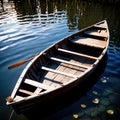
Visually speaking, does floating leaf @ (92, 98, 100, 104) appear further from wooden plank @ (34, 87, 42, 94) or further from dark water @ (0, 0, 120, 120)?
wooden plank @ (34, 87, 42, 94)

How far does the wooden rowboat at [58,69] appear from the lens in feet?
24.1

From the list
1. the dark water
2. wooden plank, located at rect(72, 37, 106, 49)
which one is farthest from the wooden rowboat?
the dark water

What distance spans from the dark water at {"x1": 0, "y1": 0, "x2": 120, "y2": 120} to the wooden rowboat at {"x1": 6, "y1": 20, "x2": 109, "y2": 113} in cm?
99

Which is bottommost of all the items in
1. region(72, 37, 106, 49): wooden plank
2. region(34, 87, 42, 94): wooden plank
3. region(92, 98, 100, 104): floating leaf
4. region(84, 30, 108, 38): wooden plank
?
region(92, 98, 100, 104): floating leaf

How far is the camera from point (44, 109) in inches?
328

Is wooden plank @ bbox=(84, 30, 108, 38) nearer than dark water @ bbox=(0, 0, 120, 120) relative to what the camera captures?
No

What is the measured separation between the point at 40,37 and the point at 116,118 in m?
10.4

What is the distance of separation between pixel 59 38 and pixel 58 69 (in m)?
6.50

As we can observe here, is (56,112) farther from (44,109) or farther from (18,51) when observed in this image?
(18,51)

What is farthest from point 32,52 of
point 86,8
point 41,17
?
point 86,8

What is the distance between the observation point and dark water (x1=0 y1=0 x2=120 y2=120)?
8352mm

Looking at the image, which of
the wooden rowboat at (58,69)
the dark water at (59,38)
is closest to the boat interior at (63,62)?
the wooden rowboat at (58,69)

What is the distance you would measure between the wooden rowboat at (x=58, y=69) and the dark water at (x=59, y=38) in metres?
0.99

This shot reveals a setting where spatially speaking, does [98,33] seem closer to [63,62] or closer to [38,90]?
[63,62]
